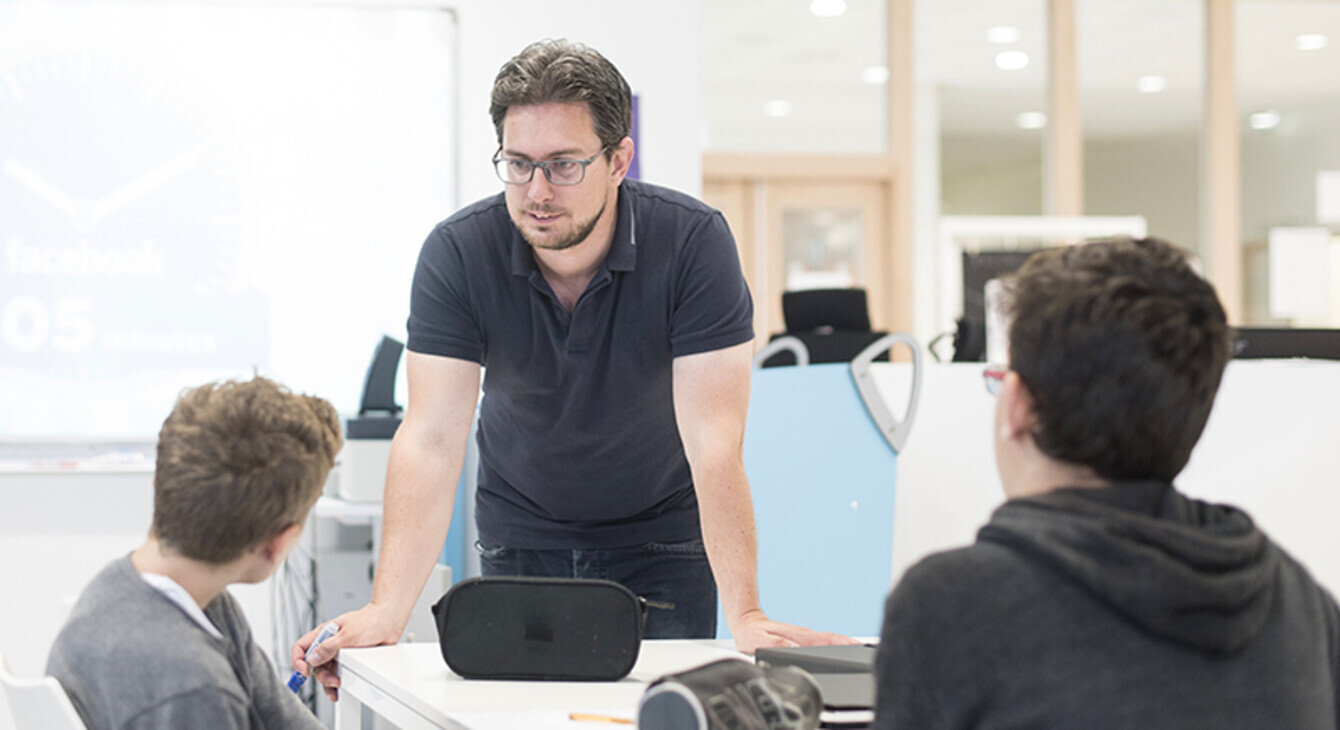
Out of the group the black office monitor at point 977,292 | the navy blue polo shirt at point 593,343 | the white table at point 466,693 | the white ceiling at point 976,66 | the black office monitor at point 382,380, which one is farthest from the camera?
the white ceiling at point 976,66

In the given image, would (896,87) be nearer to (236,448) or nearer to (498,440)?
(498,440)

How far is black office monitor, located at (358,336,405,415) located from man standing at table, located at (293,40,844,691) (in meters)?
1.62

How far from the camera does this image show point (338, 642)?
1.42 meters

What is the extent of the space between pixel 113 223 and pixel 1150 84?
15.9 feet

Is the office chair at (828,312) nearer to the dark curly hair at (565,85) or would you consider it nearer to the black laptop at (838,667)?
the dark curly hair at (565,85)

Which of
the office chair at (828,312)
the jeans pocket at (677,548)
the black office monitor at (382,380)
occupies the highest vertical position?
the office chair at (828,312)

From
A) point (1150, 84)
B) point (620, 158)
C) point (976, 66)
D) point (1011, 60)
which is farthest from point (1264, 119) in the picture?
point (620, 158)

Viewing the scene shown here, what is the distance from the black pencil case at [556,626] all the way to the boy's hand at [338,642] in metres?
0.23

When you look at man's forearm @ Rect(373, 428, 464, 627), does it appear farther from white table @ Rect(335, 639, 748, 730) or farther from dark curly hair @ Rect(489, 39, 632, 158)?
dark curly hair @ Rect(489, 39, 632, 158)

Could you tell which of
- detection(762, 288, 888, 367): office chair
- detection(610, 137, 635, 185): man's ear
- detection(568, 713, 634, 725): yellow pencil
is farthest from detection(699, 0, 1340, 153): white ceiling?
detection(568, 713, 634, 725): yellow pencil

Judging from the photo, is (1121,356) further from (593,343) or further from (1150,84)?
(1150,84)

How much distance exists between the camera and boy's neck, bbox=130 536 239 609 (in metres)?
1.09

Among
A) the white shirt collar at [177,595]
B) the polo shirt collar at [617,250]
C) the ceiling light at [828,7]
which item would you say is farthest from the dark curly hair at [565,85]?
the ceiling light at [828,7]

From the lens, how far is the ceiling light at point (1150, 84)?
6.05m
